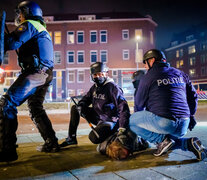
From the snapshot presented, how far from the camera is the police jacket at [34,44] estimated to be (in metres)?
2.82

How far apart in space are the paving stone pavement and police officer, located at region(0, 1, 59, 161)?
283mm

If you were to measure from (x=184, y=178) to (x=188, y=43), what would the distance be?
5804 cm

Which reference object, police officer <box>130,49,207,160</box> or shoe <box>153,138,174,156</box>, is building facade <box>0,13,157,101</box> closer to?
police officer <box>130,49,207,160</box>

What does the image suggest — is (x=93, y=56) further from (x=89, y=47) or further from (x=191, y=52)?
(x=191, y=52)

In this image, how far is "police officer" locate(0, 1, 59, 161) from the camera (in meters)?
2.73

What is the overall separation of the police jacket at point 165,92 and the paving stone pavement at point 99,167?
623 millimetres

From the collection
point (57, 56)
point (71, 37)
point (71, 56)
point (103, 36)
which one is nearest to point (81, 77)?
point (71, 56)

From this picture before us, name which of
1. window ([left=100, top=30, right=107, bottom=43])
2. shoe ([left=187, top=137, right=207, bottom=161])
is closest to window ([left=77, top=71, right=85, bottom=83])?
window ([left=100, top=30, right=107, bottom=43])

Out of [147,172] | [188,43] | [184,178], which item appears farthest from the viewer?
[188,43]

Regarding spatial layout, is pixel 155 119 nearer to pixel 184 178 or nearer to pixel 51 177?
pixel 184 178

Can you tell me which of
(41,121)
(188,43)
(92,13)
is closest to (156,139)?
(41,121)

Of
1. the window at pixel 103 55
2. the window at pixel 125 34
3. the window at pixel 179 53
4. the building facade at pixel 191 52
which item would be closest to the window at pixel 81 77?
the window at pixel 103 55

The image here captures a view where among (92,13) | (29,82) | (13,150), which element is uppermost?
(92,13)

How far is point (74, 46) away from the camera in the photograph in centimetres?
3475
